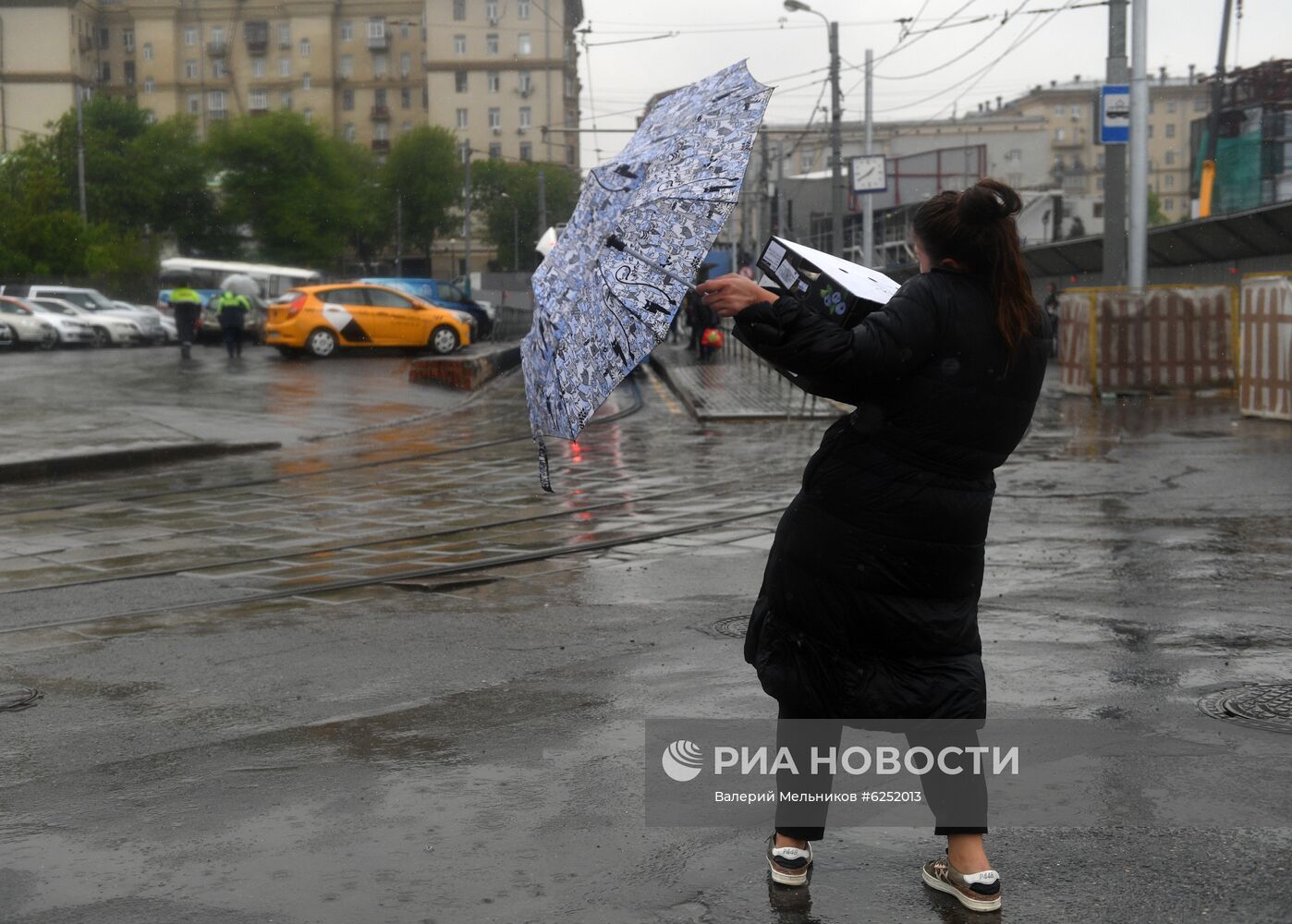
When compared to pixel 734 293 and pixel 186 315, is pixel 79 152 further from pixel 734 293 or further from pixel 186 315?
pixel 734 293

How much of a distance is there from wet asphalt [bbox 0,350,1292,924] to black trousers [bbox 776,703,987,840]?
18 centimetres

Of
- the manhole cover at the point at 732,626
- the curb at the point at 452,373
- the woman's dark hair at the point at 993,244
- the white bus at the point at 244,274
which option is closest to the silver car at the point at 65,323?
the white bus at the point at 244,274

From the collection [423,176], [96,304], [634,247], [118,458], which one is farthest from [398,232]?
[634,247]

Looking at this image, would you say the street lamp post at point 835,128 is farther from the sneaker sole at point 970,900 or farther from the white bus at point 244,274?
the sneaker sole at point 970,900

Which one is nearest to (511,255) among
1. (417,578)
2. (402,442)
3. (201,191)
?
(201,191)

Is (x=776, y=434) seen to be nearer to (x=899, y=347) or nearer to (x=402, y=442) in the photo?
(x=402, y=442)

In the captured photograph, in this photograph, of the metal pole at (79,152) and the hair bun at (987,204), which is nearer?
the hair bun at (987,204)

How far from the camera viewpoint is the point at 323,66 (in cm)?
10669

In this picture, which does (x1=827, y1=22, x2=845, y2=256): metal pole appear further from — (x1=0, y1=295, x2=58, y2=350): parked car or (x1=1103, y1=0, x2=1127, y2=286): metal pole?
(x1=0, y1=295, x2=58, y2=350): parked car

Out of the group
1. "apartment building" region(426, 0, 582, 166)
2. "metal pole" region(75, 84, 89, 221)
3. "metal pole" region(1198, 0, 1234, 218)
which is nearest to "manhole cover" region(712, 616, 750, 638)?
"metal pole" region(1198, 0, 1234, 218)

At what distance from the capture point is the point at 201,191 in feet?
279

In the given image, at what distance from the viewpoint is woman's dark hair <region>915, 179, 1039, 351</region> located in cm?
354

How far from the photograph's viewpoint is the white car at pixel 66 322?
39719mm

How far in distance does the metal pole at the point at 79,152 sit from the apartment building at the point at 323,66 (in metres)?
4.11
